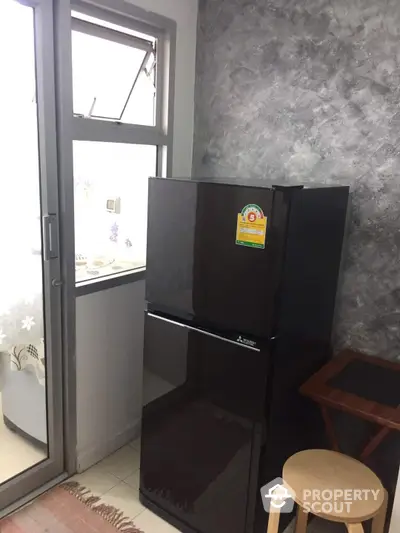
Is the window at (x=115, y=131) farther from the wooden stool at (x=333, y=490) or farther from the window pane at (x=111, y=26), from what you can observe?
the wooden stool at (x=333, y=490)

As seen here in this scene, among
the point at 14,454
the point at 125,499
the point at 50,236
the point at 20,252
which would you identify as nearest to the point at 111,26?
the point at 50,236

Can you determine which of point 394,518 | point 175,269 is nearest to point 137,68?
point 175,269

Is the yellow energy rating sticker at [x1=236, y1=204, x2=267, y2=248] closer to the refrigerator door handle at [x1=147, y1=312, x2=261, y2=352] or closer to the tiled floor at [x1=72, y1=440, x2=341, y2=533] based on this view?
the refrigerator door handle at [x1=147, y1=312, x2=261, y2=352]

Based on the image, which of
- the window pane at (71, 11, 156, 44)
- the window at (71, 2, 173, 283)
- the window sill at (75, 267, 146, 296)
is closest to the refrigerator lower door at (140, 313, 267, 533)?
the window sill at (75, 267, 146, 296)

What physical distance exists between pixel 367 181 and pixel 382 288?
1.56ft

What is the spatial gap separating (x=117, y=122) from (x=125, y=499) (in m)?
1.78

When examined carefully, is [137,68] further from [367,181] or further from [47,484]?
[47,484]

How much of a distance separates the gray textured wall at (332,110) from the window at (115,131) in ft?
1.05

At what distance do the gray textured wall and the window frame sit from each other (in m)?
0.25

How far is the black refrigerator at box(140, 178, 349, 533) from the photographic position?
1.62 meters

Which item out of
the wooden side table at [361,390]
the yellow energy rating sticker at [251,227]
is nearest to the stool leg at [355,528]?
the wooden side table at [361,390]

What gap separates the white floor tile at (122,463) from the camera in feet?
7.70

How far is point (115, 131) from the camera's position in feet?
7.04

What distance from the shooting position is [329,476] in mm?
1613
